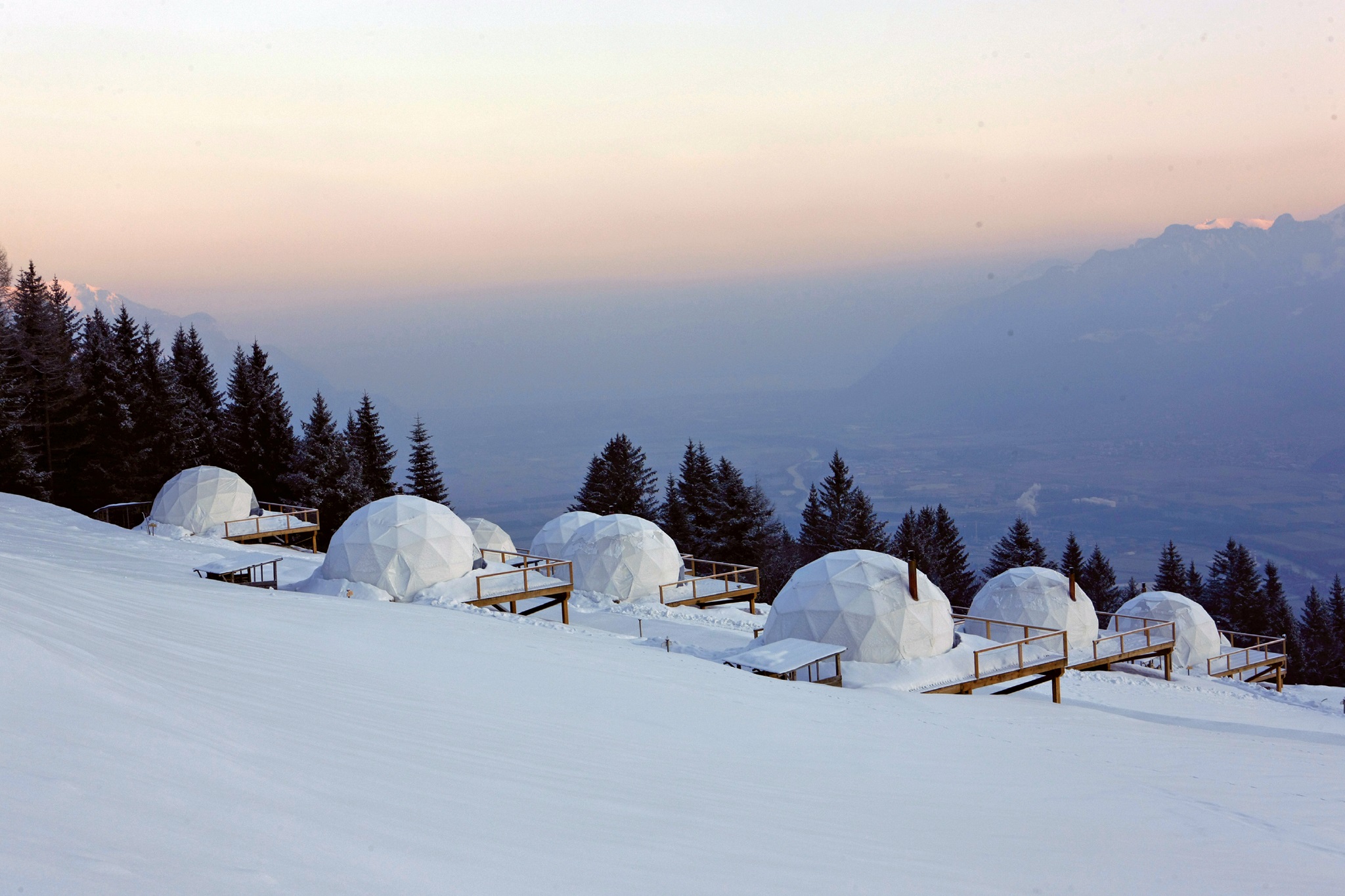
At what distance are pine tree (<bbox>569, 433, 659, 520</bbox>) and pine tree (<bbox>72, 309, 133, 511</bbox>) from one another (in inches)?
1111

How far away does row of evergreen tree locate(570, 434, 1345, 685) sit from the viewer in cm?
6181

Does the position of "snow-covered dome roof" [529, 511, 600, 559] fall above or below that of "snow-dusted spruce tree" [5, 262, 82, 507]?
below

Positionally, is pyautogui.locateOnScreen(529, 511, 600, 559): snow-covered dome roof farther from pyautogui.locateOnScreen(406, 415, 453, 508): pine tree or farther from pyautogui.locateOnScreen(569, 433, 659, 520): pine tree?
pyautogui.locateOnScreen(406, 415, 453, 508): pine tree

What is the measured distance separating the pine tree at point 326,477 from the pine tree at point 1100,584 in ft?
181

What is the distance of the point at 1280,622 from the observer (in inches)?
2810

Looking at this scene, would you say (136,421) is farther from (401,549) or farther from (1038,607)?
(1038,607)

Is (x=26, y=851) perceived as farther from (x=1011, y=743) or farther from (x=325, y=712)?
(x=1011, y=743)

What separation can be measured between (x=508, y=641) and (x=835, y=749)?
18.7 ft

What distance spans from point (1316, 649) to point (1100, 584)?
1870 centimetres

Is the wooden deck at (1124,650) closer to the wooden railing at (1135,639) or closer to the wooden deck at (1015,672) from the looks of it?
the wooden railing at (1135,639)

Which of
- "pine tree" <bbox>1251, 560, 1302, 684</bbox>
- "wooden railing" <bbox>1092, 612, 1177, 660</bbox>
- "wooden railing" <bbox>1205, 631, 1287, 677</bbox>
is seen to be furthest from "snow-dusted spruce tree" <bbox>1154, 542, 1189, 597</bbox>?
"wooden railing" <bbox>1092, 612, 1177, 660</bbox>

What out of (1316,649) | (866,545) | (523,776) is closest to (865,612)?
(523,776)

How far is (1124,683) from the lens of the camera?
84.6ft

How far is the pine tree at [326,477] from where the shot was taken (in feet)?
172
